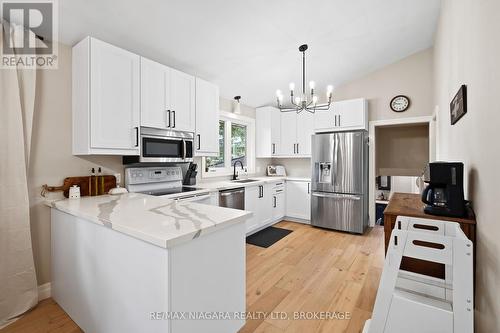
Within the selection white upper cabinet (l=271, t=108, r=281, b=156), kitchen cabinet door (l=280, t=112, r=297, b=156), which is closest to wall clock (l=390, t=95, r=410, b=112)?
kitchen cabinet door (l=280, t=112, r=297, b=156)

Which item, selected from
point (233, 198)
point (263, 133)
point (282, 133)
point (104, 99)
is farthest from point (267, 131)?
point (104, 99)

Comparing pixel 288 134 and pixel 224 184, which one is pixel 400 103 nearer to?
pixel 288 134

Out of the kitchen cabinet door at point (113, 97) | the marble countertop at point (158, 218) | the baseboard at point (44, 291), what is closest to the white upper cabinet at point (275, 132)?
the kitchen cabinet door at point (113, 97)

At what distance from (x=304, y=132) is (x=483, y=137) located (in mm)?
3393

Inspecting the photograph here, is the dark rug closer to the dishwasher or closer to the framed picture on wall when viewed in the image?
the dishwasher

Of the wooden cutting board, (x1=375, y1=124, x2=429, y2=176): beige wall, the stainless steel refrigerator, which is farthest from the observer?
(x1=375, y1=124, x2=429, y2=176): beige wall

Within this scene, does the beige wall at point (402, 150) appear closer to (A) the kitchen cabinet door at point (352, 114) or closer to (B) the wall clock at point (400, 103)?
(B) the wall clock at point (400, 103)

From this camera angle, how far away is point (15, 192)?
1856mm

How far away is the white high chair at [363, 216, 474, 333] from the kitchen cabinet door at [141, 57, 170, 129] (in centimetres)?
240

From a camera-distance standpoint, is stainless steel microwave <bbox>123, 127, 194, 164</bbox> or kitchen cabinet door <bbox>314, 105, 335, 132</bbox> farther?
kitchen cabinet door <bbox>314, 105, 335, 132</bbox>

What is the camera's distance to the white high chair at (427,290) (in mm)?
1142

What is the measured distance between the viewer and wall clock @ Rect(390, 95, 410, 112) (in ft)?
12.9

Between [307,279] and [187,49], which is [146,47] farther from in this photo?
[307,279]

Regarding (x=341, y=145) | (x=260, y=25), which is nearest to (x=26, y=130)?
(x=260, y=25)
